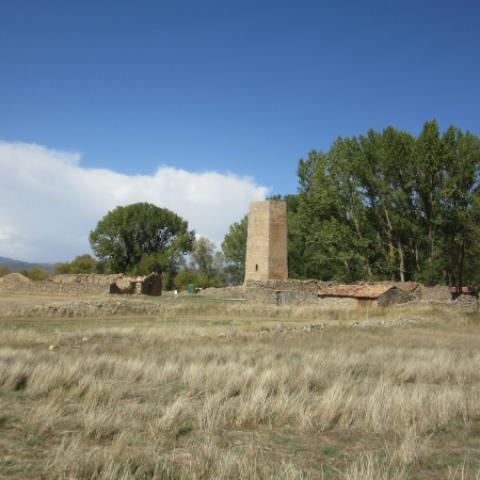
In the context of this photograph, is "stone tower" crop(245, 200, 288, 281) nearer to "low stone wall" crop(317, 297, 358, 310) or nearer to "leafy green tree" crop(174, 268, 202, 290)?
"low stone wall" crop(317, 297, 358, 310)

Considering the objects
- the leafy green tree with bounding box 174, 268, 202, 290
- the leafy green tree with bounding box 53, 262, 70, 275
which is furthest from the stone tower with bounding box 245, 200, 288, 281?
the leafy green tree with bounding box 53, 262, 70, 275

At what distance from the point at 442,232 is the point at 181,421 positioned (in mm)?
34877

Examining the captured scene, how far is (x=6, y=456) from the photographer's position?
512cm

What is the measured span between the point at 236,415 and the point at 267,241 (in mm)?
33040

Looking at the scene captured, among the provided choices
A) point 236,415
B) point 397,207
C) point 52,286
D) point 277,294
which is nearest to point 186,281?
point 52,286

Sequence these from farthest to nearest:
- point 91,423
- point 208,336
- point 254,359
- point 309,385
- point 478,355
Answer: point 208,336 < point 478,355 < point 254,359 < point 309,385 < point 91,423

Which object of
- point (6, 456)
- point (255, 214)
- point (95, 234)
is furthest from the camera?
point (95, 234)

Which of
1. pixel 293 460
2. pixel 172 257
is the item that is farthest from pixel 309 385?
pixel 172 257

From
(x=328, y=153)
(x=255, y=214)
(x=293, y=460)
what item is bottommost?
(x=293, y=460)

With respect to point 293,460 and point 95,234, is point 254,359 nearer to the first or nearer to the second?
point 293,460

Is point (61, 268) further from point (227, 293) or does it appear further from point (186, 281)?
point (227, 293)

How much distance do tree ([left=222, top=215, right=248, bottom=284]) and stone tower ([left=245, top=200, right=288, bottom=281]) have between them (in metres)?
24.0

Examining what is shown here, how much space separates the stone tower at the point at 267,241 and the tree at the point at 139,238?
2378cm

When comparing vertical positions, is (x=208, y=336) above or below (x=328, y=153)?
below
